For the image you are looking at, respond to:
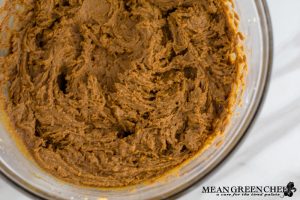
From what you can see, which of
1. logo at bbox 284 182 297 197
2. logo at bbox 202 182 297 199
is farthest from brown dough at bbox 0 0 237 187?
logo at bbox 284 182 297 197

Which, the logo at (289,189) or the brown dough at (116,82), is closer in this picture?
the brown dough at (116,82)

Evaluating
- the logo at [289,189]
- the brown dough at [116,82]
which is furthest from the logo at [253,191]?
the brown dough at [116,82]

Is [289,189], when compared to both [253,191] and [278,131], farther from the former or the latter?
[278,131]

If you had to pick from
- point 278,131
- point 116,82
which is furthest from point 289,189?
point 116,82

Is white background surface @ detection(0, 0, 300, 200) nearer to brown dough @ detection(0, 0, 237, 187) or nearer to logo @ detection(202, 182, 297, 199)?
logo @ detection(202, 182, 297, 199)

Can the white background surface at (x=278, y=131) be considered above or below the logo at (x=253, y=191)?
above

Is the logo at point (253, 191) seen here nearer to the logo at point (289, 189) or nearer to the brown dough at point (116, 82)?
the logo at point (289, 189)
